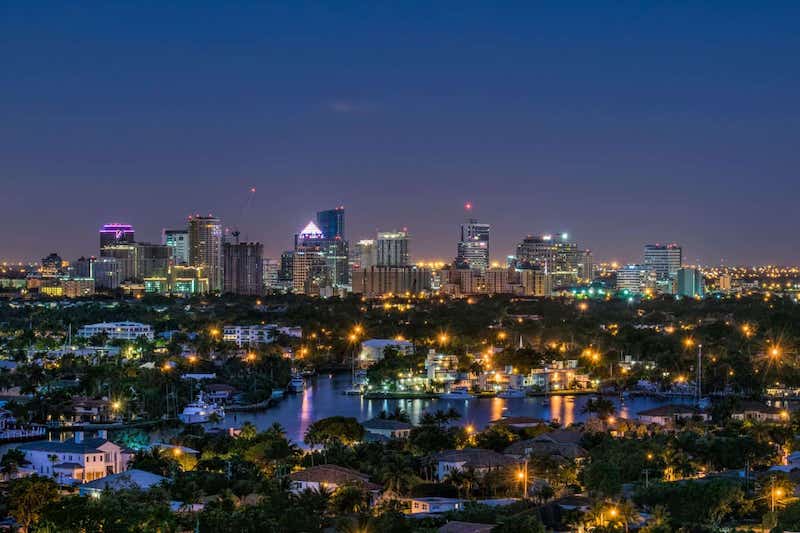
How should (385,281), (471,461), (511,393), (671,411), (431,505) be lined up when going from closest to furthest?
(431,505) < (471,461) < (671,411) < (511,393) < (385,281)

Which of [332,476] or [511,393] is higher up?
[332,476]

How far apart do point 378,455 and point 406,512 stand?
238cm

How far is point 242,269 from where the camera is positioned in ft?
262

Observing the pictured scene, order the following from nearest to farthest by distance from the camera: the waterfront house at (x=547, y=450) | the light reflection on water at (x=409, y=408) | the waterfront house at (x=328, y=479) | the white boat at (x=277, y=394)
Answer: the waterfront house at (x=328, y=479) → the waterfront house at (x=547, y=450) → the light reflection on water at (x=409, y=408) → the white boat at (x=277, y=394)

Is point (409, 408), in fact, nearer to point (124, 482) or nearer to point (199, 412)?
point (199, 412)

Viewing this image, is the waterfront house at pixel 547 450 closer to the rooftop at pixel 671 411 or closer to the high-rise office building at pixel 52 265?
the rooftop at pixel 671 411

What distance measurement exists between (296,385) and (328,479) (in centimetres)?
1594

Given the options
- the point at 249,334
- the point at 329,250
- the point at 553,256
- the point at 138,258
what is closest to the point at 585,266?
the point at 553,256

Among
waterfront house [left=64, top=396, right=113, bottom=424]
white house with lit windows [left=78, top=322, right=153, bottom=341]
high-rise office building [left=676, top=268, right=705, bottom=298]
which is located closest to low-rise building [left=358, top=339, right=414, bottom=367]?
white house with lit windows [left=78, top=322, right=153, bottom=341]

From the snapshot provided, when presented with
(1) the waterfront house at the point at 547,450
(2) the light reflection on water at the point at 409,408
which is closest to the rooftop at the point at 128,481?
(1) the waterfront house at the point at 547,450

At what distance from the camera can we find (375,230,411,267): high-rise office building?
300 ft

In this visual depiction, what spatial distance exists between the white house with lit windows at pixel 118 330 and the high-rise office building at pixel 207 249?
3877 cm

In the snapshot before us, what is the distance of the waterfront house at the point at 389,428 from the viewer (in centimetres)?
1806

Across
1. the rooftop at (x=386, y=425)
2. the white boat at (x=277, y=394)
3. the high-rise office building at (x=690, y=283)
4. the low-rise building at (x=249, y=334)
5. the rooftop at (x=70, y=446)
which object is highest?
the high-rise office building at (x=690, y=283)
